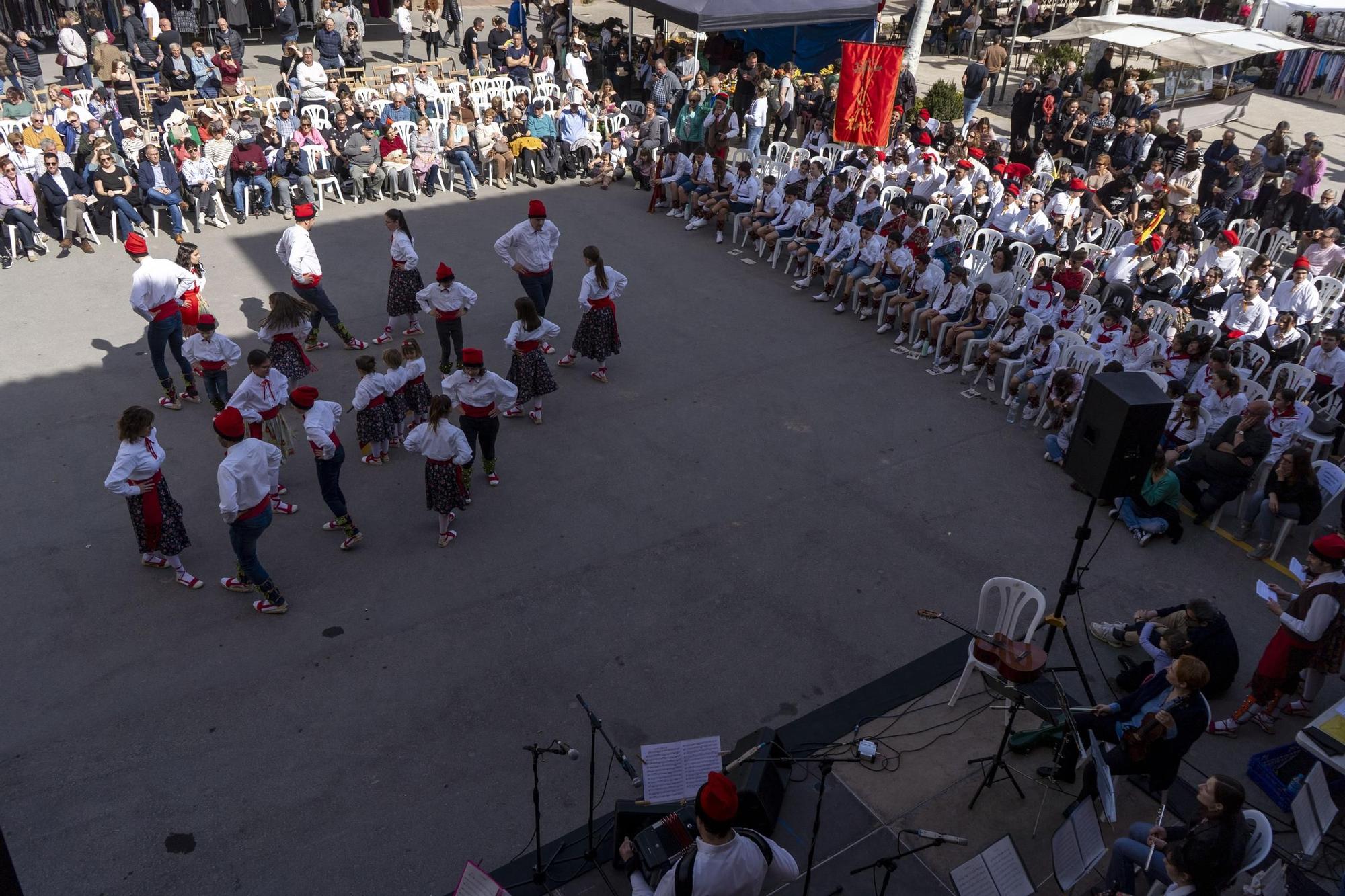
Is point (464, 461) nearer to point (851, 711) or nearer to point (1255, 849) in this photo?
point (851, 711)

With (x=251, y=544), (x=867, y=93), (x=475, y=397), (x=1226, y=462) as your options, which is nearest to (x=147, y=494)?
(x=251, y=544)

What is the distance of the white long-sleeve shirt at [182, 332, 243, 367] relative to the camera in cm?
790

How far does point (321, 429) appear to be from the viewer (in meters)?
6.54

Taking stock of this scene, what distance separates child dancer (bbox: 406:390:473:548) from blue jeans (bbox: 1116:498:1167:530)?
15.8 ft

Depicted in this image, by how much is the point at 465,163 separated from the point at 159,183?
3837 millimetres

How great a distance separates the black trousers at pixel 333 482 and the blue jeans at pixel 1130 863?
509 cm

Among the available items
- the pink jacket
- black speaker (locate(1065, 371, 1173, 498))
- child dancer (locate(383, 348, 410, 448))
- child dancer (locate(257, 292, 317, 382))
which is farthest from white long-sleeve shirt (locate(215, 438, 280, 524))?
the pink jacket

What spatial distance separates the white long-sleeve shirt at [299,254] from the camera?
9.03 meters

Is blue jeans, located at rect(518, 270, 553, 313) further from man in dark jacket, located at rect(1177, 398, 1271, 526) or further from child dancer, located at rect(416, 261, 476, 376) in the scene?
man in dark jacket, located at rect(1177, 398, 1271, 526)

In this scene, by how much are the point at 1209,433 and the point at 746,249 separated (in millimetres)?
6322

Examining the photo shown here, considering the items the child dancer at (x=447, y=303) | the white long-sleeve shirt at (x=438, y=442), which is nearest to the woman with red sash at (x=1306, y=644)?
the white long-sleeve shirt at (x=438, y=442)

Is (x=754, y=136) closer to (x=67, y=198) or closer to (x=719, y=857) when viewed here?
(x=67, y=198)

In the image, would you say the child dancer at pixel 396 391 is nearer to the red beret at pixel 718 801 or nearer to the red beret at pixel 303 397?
the red beret at pixel 303 397

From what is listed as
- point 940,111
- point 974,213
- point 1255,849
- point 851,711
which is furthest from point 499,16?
point 1255,849
